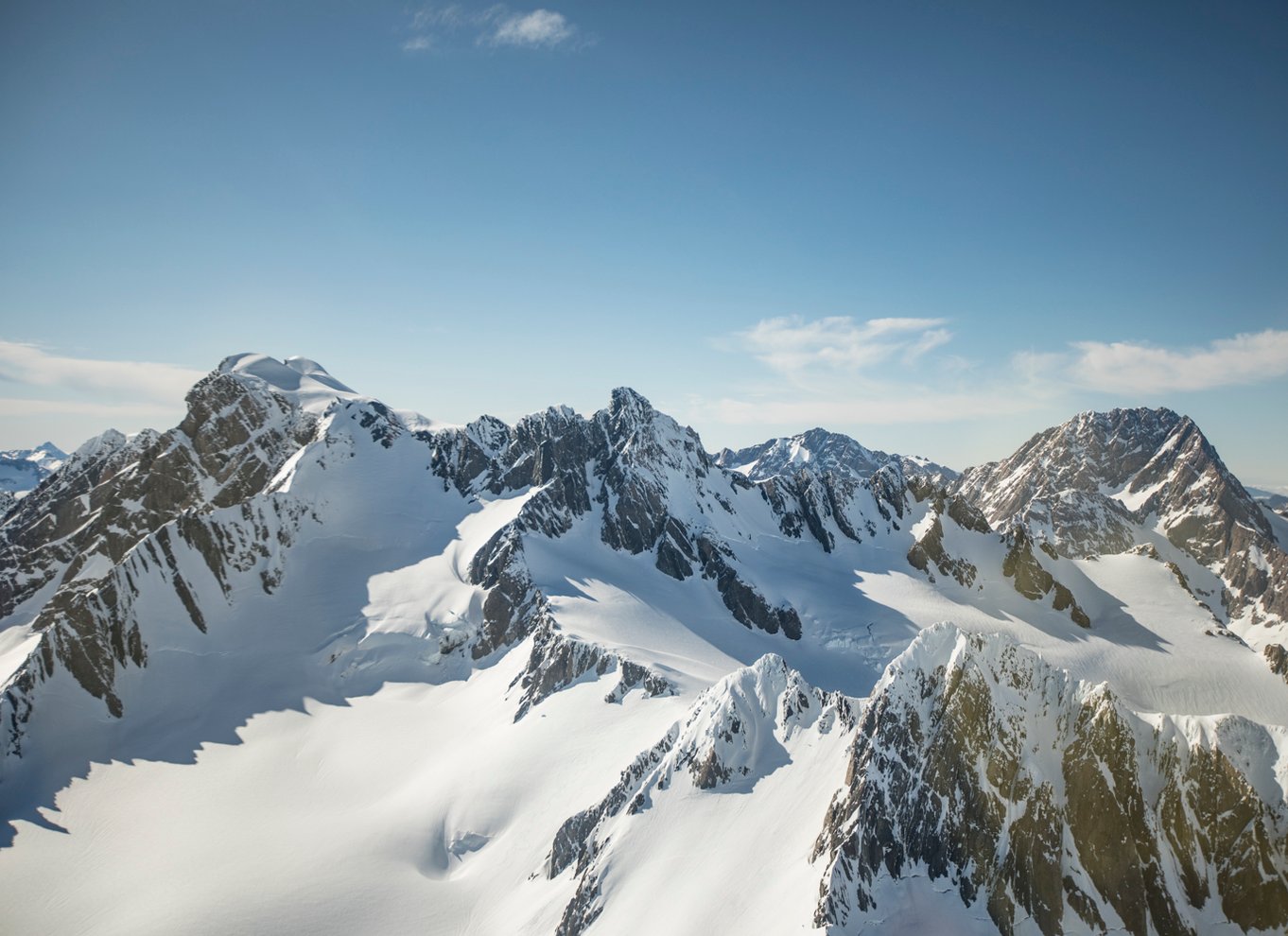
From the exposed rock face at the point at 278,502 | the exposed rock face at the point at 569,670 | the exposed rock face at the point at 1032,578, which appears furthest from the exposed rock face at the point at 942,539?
the exposed rock face at the point at 569,670

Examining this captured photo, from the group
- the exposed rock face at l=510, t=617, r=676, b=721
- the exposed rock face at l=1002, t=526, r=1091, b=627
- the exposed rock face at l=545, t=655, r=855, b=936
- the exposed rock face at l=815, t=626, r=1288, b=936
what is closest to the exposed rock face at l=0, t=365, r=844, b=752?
the exposed rock face at l=510, t=617, r=676, b=721

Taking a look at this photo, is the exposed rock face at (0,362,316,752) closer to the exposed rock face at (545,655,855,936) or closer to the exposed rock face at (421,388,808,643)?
the exposed rock face at (421,388,808,643)

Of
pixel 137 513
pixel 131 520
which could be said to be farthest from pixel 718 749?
pixel 131 520

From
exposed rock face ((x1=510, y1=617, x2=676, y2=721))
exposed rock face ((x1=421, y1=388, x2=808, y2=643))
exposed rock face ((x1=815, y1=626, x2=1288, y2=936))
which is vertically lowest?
exposed rock face ((x1=510, y1=617, x2=676, y2=721))

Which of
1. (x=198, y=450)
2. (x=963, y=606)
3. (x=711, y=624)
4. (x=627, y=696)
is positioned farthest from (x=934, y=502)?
(x=198, y=450)

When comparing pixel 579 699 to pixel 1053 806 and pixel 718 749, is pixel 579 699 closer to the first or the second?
pixel 718 749

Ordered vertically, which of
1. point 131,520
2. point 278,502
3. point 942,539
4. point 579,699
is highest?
point 942,539

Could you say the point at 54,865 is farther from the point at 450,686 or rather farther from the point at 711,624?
the point at 711,624
